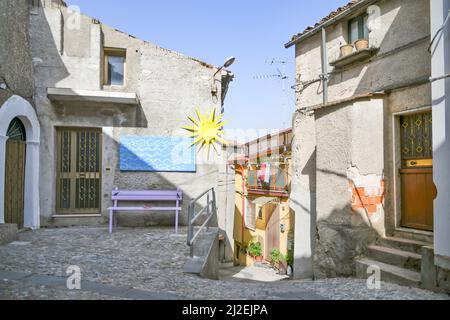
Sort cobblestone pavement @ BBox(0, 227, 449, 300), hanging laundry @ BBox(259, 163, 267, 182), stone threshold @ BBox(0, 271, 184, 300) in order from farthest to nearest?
hanging laundry @ BBox(259, 163, 267, 182) < cobblestone pavement @ BBox(0, 227, 449, 300) < stone threshold @ BBox(0, 271, 184, 300)

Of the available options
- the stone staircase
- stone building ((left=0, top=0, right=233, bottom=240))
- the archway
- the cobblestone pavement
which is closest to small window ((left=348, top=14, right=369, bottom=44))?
stone building ((left=0, top=0, right=233, bottom=240))

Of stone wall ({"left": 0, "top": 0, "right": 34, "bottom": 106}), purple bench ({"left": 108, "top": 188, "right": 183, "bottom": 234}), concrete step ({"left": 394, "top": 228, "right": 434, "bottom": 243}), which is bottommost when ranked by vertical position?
concrete step ({"left": 394, "top": 228, "right": 434, "bottom": 243})

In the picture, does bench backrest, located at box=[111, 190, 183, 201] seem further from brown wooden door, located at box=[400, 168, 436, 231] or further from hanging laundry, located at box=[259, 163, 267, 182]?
hanging laundry, located at box=[259, 163, 267, 182]

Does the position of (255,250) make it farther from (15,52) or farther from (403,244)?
(15,52)

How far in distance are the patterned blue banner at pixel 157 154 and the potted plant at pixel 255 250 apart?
23.3 ft

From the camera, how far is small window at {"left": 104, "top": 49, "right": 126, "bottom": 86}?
321 inches

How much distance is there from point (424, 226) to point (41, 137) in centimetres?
790

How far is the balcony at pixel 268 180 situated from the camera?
1181 cm

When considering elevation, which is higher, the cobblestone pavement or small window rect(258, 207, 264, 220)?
the cobblestone pavement

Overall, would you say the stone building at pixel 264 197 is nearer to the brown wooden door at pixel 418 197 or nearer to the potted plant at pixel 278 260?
the potted plant at pixel 278 260

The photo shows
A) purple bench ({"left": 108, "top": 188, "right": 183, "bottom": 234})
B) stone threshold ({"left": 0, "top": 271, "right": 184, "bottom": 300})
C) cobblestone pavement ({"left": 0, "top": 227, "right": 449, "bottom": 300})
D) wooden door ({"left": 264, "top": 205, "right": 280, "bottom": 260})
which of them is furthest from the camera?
wooden door ({"left": 264, "top": 205, "right": 280, "bottom": 260})

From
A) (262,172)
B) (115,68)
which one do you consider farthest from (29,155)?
(262,172)

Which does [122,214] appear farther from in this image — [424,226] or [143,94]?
[424,226]

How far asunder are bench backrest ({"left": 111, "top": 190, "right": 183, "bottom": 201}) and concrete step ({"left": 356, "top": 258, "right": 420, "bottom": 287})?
13.3ft
